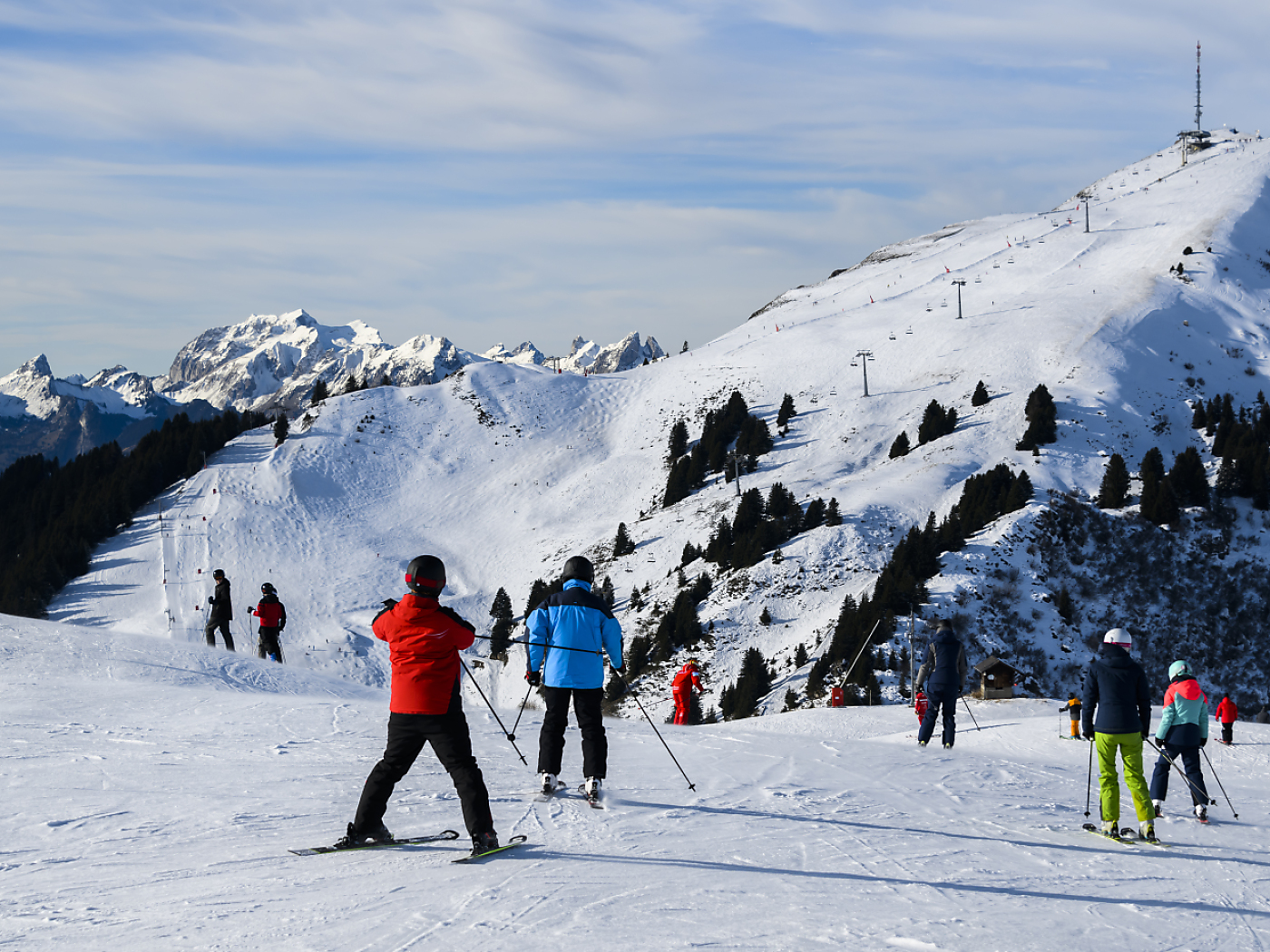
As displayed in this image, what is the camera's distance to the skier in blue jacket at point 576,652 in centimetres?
835

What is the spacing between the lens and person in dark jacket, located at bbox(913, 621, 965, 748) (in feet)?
48.5

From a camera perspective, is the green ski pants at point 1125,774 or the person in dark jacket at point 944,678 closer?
the green ski pants at point 1125,774

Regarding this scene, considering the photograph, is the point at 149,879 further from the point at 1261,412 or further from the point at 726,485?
the point at 1261,412

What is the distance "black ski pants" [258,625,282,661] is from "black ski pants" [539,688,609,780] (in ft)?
43.0

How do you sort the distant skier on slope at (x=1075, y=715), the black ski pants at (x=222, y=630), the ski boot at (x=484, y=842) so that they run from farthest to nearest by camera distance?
the black ski pants at (x=222, y=630) → the distant skier on slope at (x=1075, y=715) → the ski boot at (x=484, y=842)

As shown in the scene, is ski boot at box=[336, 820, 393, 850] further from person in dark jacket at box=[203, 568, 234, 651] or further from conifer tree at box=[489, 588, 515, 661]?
conifer tree at box=[489, 588, 515, 661]

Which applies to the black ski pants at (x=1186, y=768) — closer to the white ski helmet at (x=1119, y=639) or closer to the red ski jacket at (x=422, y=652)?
the white ski helmet at (x=1119, y=639)

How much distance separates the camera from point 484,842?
6.60 meters

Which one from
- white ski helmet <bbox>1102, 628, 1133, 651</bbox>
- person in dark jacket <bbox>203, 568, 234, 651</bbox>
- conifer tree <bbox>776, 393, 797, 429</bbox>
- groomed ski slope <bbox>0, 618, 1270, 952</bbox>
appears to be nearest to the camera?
groomed ski slope <bbox>0, 618, 1270, 952</bbox>

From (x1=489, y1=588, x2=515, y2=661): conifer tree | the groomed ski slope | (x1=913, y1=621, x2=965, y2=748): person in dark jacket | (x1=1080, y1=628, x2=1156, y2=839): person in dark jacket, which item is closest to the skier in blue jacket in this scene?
the groomed ski slope

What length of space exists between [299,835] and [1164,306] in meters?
91.4

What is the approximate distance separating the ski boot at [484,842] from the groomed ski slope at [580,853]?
10 centimetres

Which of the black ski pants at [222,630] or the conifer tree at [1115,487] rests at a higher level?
the conifer tree at [1115,487]

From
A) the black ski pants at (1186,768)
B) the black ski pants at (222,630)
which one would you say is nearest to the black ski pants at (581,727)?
the black ski pants at (1186,768)
